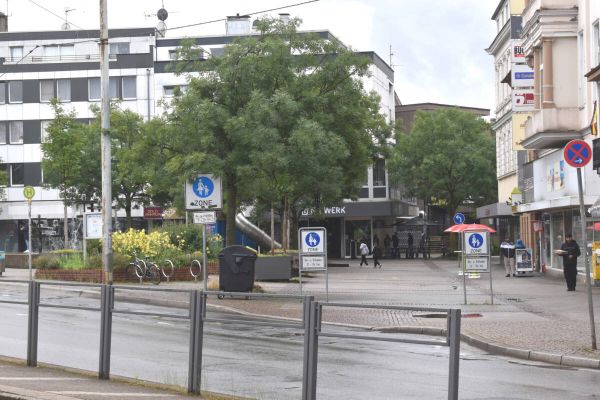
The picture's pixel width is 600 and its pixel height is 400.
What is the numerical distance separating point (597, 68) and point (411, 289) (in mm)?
9260

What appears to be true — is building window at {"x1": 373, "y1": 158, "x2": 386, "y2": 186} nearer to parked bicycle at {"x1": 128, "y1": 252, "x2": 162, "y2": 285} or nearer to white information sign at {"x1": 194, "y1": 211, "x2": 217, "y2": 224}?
parked bicycle at {"x1": 128, "y1": 252, "x2": 162, "y2": 285}

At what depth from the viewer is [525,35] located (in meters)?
42.6

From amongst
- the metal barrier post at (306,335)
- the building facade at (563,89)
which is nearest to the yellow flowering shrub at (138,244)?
the building facade at (563,89)

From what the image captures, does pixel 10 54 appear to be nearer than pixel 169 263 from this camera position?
No

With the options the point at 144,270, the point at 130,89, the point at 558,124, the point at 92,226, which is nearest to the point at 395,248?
the point at 130,89

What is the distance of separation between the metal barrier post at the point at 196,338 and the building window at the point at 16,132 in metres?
67.7

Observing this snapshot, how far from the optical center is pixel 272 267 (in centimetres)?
3769

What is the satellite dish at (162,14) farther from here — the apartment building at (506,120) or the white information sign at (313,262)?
the white information sign at (313,262)

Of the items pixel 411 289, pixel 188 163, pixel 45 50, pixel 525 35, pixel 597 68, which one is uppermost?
pixel 45 50

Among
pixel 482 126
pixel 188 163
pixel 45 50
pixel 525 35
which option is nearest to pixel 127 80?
pixel 45 50

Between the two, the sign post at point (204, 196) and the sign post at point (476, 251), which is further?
the sign post at point (476, 251)

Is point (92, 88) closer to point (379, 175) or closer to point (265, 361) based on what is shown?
point (379, 175)

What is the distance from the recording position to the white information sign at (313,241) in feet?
87.2

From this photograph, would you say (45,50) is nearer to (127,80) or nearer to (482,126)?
(127,80)
